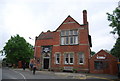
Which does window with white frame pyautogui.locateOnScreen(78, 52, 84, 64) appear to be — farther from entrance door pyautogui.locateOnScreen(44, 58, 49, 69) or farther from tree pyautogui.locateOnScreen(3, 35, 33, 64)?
tree pyautogui.locateOnScreen(3, 35, 33, 64)

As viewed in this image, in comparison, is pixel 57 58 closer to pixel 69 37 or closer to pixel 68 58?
pixel 68 58

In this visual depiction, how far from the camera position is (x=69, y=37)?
24578 millimetres

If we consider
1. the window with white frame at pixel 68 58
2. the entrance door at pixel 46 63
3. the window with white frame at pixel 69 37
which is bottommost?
the entrance door at pixel 46 63

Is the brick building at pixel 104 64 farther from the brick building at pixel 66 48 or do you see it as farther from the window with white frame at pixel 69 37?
the window with white frame at pixel 69 37

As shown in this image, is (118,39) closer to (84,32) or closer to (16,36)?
(84,32)

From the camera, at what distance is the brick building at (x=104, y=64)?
2066cm

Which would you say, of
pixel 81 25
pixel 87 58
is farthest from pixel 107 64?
pixel 81 25

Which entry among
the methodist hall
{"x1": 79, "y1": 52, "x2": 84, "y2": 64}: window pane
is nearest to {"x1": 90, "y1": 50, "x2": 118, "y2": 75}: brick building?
the methodist hall

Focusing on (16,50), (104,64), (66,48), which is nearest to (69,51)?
(66,48)

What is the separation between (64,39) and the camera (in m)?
24.9

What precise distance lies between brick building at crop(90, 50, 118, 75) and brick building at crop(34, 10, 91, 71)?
1198 mm

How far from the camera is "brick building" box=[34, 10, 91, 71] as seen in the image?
2280 cm

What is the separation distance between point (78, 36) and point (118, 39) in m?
8.60

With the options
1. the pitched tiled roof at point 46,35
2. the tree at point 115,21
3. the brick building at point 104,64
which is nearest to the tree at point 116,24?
the tree at point 115,21
